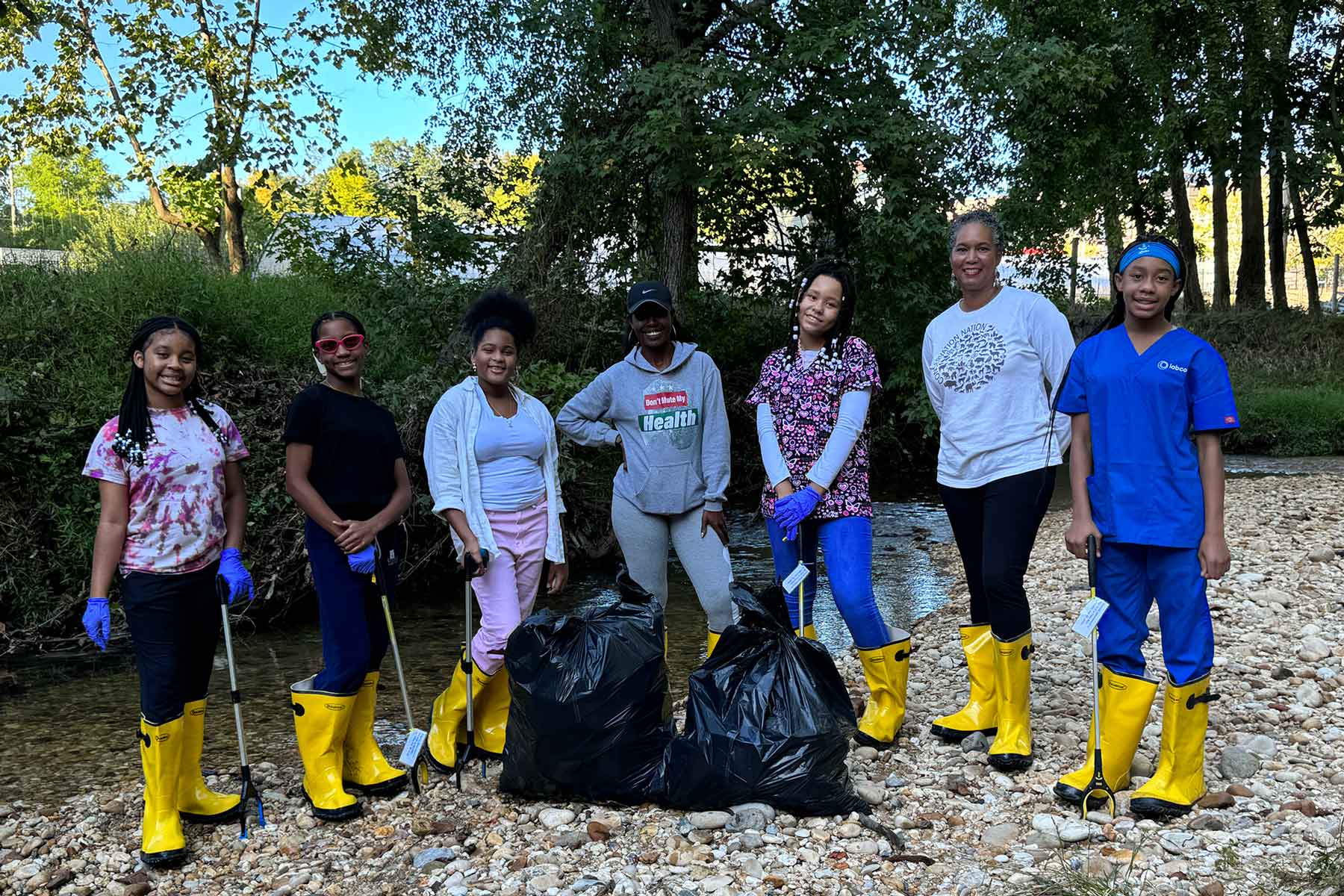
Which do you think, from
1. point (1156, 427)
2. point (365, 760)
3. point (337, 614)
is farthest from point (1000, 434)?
point (365, 760)

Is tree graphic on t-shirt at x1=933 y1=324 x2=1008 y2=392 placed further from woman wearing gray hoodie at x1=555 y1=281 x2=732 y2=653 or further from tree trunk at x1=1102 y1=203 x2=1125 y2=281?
tree trunk at x1=1102 y1=203 x2=1125 y2=281

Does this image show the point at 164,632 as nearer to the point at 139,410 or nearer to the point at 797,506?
the point at 139,410

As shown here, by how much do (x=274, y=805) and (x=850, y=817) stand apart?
2.09 m

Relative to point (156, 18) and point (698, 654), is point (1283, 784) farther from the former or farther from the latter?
point (156, 18)

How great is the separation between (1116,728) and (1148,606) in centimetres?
42

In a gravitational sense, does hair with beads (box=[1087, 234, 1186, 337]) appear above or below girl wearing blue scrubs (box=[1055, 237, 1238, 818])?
above

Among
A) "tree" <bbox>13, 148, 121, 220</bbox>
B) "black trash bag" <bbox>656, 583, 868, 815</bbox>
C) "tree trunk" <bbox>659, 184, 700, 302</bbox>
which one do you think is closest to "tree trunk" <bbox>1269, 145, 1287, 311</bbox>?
"tree trunk" <bbox>659, 184, 700, 302</bbox>

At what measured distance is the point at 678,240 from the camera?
1117 centimetres

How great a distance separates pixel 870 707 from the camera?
4.14 metres

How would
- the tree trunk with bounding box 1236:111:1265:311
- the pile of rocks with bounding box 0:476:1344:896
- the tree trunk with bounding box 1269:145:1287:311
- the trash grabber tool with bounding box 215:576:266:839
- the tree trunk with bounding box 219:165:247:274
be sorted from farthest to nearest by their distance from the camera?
the tree trunk with bounding box 1269:145:1287:311, the tree trunk with bounding box 1236:111:1265:311, the tree trunk with bounding box 219:165:247:274, the trash grabber tool with bounding box 215:576:266:839, the pile of rocks with bounding box 0:476:1344:896

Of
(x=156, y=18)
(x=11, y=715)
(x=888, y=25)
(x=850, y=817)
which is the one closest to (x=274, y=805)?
(x=850, y=817)

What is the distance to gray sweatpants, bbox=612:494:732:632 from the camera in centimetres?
413

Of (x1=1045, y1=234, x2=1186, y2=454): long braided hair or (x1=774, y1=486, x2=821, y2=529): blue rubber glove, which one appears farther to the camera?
(x1=774, y1=486, x2=821, y2=529): blue rubber glove

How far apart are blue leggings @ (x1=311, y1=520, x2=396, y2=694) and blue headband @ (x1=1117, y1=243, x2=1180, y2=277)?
2.81m
